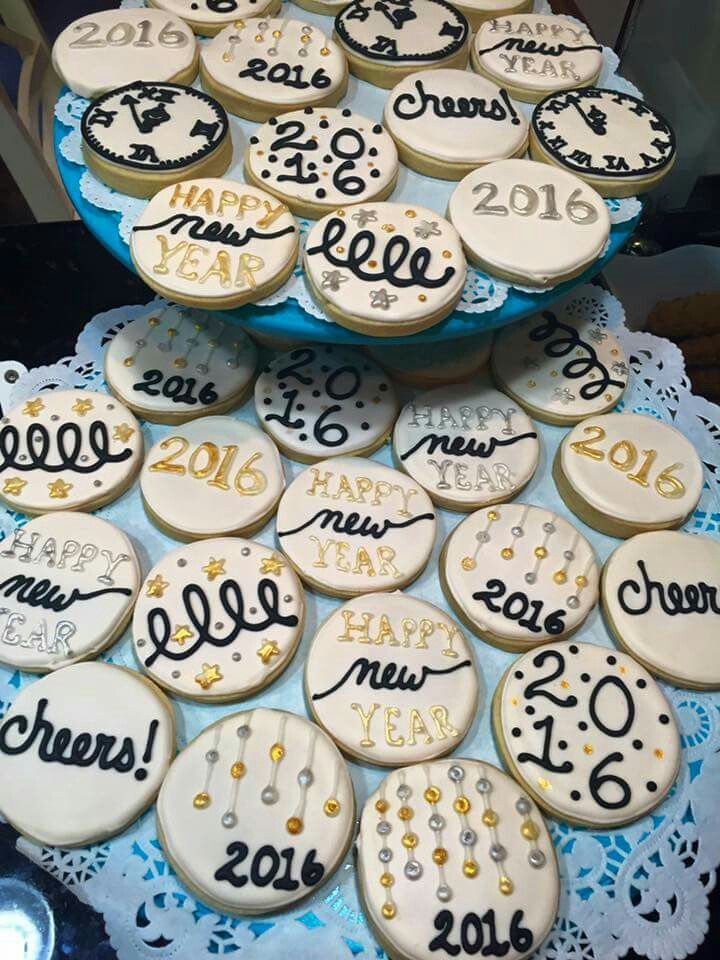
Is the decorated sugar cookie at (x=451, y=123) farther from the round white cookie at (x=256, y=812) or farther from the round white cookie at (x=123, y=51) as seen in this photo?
the round white cookie at (x=256, y=812)

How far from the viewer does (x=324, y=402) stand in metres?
1.94

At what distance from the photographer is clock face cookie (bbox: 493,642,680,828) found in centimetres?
144

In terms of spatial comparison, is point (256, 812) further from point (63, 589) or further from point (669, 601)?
point (669, 601)

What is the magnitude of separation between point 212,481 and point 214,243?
55 centimetres

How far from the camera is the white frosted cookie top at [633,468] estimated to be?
5.90 feet

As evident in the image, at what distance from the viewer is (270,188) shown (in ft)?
5.29

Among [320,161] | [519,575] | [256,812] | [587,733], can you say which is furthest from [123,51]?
[587,733]

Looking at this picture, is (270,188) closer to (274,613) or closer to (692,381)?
(274,613)

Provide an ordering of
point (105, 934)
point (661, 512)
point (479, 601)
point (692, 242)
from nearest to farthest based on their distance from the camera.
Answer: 1. point (105, 934)
2. point (479, 601)
3. point (661, 512)
4. point (692, 242)

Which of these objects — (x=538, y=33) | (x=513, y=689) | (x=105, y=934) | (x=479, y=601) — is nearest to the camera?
(x=105, y=934)

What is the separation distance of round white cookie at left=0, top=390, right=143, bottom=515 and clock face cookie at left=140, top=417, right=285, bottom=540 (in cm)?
8

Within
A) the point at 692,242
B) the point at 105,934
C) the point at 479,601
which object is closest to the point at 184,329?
the point at 479,601

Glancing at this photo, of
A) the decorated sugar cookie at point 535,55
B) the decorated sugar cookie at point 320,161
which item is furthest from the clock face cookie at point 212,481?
the decorated sugar cookie at point 535,55

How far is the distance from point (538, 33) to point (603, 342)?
812 millimetres
